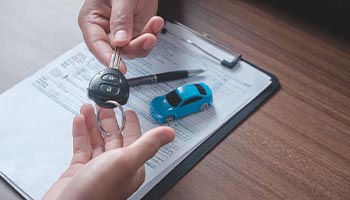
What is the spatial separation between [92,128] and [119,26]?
7.4 inches

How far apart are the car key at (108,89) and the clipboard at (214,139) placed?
140 mm

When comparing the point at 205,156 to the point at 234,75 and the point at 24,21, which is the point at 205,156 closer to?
the point at 234,75

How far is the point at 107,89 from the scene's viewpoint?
682 millimetres

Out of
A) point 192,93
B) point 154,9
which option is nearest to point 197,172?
point 192,93

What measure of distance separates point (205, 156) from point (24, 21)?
1.64 feet

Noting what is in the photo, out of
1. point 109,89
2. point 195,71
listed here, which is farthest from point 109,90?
point 195,71

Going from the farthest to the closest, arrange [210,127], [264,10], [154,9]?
[264,10]
[154,9]
[210,127]

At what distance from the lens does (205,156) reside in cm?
75

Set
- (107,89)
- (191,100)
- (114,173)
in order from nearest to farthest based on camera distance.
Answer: (114,173) → (107,89) → (191,100)

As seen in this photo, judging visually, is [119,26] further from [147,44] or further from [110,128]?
[110,128]

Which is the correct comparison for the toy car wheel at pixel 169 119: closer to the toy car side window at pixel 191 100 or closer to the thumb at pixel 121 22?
the toy car side window at pixel 191 100

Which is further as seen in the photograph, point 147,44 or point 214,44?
point 214,44

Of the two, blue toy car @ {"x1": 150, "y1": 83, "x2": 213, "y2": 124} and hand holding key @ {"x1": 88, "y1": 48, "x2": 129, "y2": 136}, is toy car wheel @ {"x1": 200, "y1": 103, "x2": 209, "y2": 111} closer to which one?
blue toy car @ {"x1": 150, "y1": 83, "x2": 213, "y2": 124}

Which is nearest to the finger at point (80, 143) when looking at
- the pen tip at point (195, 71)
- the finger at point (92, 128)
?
the finger at point (92, 128)
